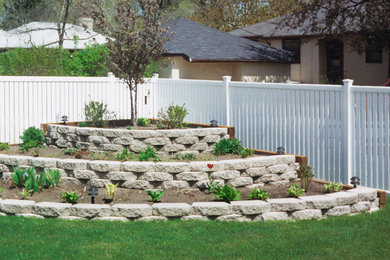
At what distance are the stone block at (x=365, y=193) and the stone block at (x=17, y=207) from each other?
432 centimetres

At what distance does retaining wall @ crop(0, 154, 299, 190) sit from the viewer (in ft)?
27.2

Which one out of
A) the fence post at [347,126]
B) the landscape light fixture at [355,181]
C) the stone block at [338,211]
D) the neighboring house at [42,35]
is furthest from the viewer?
the neighboring house at [42,35]

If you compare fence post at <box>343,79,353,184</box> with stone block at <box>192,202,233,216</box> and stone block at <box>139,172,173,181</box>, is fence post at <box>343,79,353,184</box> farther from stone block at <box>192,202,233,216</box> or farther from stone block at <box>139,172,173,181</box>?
stone block at <box>139,172,173,181</box>

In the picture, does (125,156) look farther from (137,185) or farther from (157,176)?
(157,176)

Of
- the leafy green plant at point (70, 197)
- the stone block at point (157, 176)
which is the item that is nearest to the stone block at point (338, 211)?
the stone block at point (157, 176)

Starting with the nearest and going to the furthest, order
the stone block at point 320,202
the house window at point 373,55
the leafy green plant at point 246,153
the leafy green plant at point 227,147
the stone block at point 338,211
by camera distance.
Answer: the stone block at point 320,202 < the stone block at point 338,211 < the leafy green plant at point 246,153 < the leafy green plant at point 227,147 < the house window at point 373,55

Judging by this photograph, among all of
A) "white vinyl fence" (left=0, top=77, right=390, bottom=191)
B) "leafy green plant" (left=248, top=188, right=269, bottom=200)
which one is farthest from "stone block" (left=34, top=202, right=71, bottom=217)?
"white vinyl fence" (left=0, top=77, right=390, bottom=191)

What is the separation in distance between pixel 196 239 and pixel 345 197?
2.38m

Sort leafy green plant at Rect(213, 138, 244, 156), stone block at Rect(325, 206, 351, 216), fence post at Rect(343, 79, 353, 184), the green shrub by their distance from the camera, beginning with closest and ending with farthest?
stone block at Rect(325, 206, 351, 216)
fence post at Rect(343, 79, 353, 184)
leafy green plant at Rect(213, 138, 244, 156)
the green shrub

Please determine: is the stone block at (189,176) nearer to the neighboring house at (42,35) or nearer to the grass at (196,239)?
the grass at (196,239)

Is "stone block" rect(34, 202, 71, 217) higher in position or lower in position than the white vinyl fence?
lower

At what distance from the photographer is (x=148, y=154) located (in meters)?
9.16

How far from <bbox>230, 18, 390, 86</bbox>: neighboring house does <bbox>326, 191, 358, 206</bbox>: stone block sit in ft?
47.4

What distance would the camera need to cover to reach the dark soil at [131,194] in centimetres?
778
